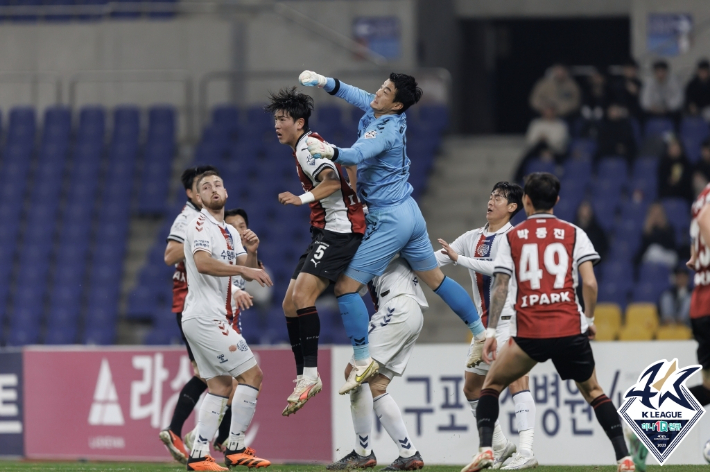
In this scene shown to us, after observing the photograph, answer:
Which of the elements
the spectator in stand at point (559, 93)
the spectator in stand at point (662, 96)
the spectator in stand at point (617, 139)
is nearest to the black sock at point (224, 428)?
the spectator in stand at point (617, 139)

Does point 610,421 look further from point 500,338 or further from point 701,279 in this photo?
point 500,338

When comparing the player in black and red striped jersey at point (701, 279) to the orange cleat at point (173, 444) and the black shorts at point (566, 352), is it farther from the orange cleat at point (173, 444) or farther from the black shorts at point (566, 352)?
the orange cleat at point (173, 444)

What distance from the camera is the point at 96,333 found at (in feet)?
53.1

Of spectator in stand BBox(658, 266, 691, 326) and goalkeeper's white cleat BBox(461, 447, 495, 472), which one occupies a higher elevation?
spectator in stand BBox(658, 266, 691, 326)

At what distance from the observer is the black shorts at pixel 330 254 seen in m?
8.39

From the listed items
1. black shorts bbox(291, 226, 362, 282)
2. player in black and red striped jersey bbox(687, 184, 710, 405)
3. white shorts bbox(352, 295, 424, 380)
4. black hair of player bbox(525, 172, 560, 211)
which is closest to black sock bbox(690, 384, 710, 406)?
player in black and red striped jersey bbox(687, 184, 710, 405)

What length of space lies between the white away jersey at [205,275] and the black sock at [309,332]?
0.82 meters

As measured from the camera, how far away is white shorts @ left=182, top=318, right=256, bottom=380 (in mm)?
8750

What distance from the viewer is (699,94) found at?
1641cm

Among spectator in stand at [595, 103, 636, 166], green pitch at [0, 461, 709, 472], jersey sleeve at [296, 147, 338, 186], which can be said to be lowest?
green pitch at [0, 461, 709, 472]

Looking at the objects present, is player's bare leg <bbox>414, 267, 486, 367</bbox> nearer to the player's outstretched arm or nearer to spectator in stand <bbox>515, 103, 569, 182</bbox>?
the player's outstretched arm

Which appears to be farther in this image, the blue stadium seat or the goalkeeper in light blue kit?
the blue stadium seat

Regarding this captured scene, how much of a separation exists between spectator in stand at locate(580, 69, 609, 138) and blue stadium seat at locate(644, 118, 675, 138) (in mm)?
770

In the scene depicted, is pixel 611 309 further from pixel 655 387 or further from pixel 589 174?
pixel 655 387
